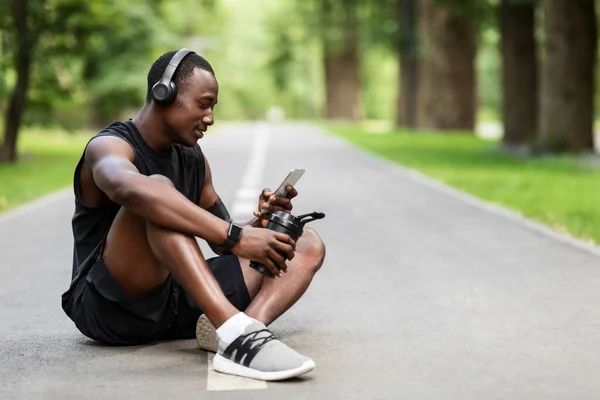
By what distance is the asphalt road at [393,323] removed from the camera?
5016 mm

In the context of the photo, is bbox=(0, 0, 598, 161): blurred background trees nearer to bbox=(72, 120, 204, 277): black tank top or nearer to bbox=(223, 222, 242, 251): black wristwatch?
bbox=(72, 120, 204, 277): black tank top

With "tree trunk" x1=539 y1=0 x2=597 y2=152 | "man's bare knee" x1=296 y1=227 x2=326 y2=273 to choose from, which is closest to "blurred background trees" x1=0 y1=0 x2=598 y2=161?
"tree trunk" x1=539 y1=0 x2=597 y2=152

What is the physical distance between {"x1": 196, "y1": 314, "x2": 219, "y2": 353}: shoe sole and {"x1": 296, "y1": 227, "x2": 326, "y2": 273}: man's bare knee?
519mm

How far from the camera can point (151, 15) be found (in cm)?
4234

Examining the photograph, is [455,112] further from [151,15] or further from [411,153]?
[411,153]

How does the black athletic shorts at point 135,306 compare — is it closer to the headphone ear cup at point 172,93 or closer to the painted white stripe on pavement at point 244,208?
the headphone ear cup at point 172,93

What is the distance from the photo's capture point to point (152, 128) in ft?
17.8

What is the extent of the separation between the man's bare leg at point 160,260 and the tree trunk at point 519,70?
77.4 feet

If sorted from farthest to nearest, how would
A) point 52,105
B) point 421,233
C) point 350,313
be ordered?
1. point 52,105
2. point 421,233
3. point 350,313

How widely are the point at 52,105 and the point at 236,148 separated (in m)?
6.74

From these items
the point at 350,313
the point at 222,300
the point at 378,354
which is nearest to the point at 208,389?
the point at 222,300

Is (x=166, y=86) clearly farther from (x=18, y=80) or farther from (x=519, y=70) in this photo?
(x=519, y=70)

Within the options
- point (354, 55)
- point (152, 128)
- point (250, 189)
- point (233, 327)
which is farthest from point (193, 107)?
point (354, 55)

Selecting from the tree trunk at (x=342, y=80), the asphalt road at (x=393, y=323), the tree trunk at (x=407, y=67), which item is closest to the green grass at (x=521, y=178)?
the asphalt road at (x=393, y=323)
